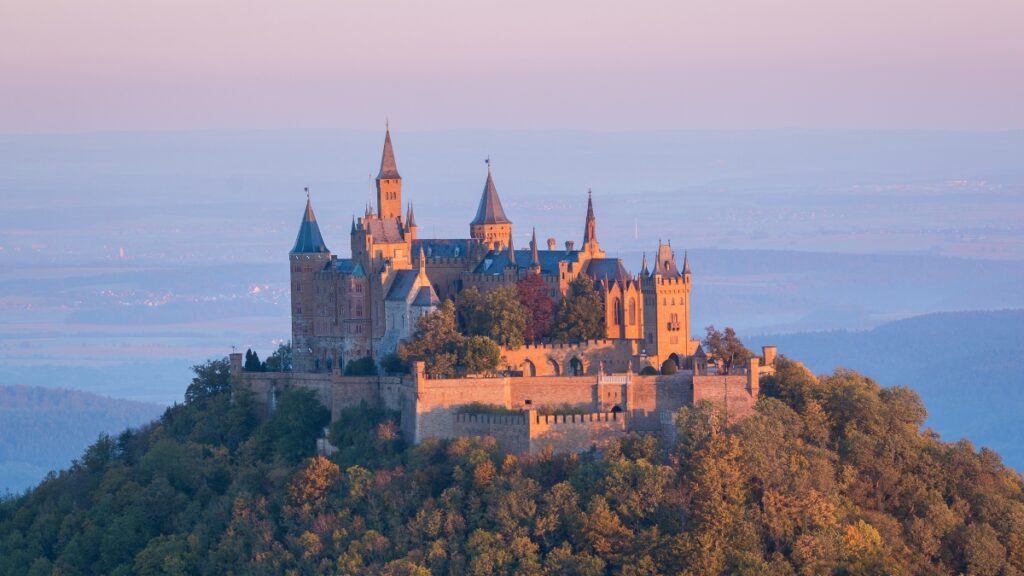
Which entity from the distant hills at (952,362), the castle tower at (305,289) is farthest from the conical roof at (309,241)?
the distant hills at (952,362)

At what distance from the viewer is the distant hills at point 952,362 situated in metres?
158

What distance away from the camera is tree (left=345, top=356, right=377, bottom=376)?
79.2m

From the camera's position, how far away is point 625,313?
79.1 m

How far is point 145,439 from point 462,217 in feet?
366

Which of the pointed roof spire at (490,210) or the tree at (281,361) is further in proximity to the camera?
the tree at (281,361)

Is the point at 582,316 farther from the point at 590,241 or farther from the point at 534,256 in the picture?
the point at 590,241

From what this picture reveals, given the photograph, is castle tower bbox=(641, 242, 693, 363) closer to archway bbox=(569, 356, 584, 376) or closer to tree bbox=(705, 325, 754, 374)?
tree bbox=(705, 325, 754, 374)

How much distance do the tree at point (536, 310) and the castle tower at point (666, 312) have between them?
3.37 m

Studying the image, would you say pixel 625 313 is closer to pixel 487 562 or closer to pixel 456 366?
pixel 456 366

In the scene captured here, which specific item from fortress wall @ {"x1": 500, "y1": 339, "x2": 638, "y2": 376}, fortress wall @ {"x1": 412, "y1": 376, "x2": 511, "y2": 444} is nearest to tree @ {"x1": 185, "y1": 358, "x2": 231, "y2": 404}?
fortress wall @ {"x1": 500, "y1": 339, "x2": 638, "y2": 376}

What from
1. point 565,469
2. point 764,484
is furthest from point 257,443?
point 764,484

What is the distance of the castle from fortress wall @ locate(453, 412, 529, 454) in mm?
45

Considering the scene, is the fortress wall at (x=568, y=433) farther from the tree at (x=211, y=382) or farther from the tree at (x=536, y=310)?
the tree at (x=211, y=382)

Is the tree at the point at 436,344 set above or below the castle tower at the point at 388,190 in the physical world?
below
